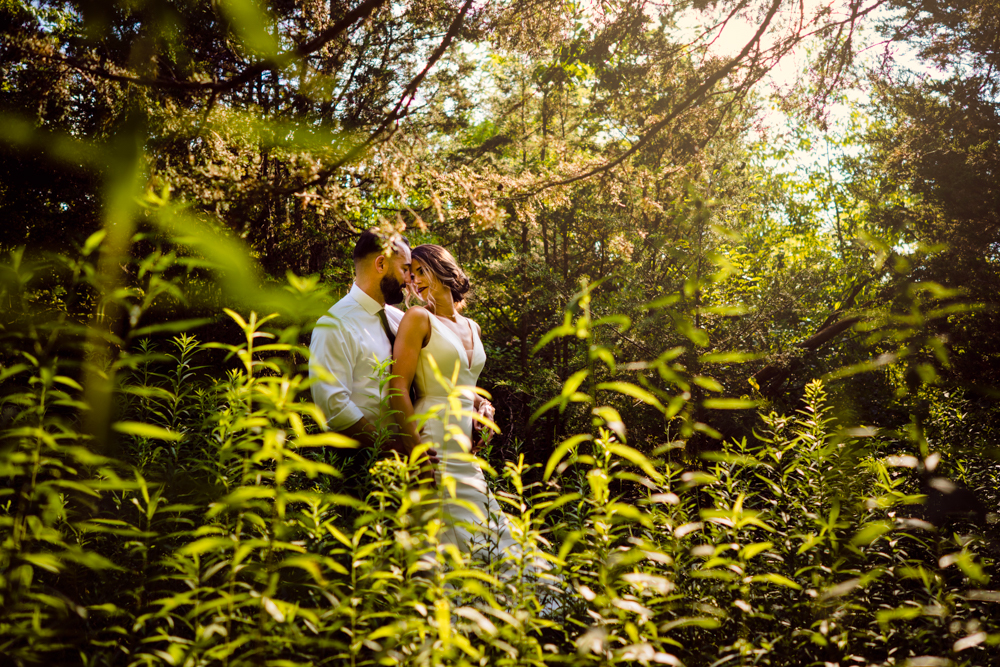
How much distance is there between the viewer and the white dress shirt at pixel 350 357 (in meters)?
3.34

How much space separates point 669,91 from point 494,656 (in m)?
4.94

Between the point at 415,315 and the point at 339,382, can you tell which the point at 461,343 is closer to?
the point at 415,315

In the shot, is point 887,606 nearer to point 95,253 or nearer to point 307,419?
point 95,253

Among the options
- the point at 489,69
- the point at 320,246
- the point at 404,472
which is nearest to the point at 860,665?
the point at 404,472

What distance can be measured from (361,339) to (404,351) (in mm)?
507

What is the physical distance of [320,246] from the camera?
707 centimetres

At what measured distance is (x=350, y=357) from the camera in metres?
3.75

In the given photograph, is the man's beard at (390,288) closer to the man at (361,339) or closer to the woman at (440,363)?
the man at (361,339)

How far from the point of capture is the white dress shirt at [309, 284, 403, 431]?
3342 millimetres

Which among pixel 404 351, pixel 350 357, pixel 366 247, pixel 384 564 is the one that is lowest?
pixel 384 564

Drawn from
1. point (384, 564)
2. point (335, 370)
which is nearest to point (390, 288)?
point (335, 370)

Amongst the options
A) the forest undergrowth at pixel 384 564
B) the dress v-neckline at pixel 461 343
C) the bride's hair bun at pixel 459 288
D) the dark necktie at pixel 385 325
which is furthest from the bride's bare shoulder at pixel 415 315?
the forest undergrowth at pixel 384 564

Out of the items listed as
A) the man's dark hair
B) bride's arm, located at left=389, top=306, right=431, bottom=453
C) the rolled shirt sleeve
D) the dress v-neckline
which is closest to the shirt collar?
the man's dark hair

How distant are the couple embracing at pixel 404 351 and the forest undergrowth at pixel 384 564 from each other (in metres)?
0.68
